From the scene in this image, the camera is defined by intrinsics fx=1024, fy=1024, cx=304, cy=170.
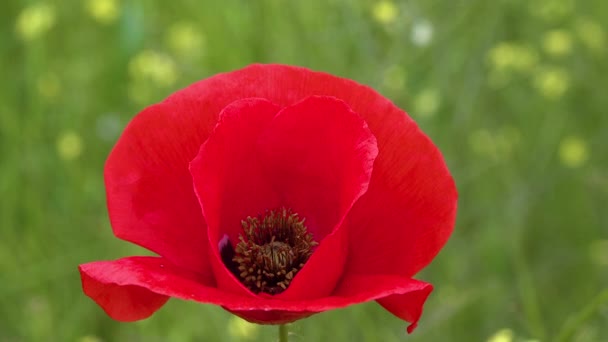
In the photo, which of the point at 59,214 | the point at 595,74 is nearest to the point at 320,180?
the point at 59,214

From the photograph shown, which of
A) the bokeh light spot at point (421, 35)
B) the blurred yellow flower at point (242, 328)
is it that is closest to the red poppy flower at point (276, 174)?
the blurred yellow flower at point (242, 328)

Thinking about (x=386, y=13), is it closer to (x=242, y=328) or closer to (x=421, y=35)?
(x=421, y=35)

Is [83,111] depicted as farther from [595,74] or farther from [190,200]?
[190,200]

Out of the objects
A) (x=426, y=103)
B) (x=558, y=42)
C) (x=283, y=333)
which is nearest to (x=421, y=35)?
(x=426, y=103)

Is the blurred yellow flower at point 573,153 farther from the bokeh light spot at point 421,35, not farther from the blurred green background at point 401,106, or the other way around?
the bokeh light spot at point 421,35

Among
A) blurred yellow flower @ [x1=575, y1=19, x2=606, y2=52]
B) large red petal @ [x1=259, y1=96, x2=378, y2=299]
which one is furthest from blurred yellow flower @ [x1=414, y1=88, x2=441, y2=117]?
large red petal @ [x1=259, y1=96, x2=378, y2=299]

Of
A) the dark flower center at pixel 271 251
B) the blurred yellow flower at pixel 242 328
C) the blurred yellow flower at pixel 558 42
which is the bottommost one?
the blurred yellow flower at pixel 242 328

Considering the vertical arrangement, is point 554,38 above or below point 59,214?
above
